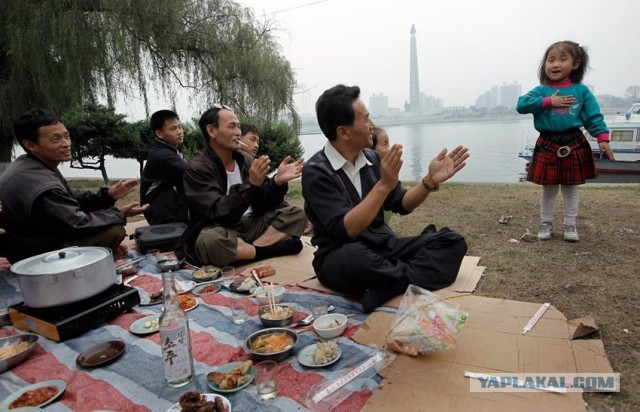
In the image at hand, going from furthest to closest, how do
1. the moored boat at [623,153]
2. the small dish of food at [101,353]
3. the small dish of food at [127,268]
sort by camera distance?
1. the moored boat at [623,153]
2. the small dish of food at [127,268]
3. the small dish of food at [101,353]

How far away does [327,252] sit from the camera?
2.61 meters

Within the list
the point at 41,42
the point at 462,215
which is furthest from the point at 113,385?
the point at 41,42

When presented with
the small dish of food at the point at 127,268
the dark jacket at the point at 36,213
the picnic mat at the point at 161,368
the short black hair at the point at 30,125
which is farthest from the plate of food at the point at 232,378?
the short black hair at the point at 30,125

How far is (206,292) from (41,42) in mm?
6338

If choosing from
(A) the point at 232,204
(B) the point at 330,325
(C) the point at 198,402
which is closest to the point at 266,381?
(C) the point at 198,402

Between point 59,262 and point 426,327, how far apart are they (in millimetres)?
2008

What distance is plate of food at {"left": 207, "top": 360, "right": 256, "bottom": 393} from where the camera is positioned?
1.66m

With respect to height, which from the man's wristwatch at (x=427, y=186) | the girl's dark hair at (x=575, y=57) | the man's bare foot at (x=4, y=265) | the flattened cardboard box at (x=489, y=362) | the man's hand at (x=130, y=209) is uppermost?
the girl's dark hair at (x=575, y=57)

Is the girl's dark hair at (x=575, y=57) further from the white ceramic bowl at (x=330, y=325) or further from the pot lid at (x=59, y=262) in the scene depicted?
the pot lid at (x=59, y=262)

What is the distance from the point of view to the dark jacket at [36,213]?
111 inches

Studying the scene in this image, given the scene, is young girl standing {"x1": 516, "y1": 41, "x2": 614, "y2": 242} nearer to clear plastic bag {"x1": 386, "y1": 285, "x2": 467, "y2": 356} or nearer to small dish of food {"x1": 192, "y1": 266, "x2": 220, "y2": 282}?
clear plastic bag {"x1": 386, "y1": 285, "x2": 467, "y2": 356}

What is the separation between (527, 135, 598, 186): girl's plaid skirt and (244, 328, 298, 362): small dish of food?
3.05 meters

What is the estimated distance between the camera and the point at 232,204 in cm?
323

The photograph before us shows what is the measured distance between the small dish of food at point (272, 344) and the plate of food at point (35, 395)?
2.73ft
